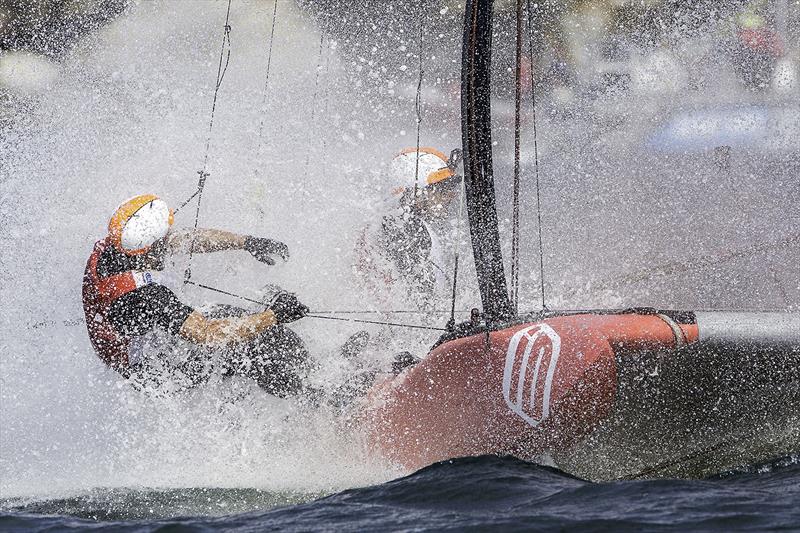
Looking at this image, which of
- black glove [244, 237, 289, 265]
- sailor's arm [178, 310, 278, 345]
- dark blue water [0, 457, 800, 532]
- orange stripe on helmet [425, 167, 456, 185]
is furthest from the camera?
orange stripe on helmet [425, 167, 456, 185]

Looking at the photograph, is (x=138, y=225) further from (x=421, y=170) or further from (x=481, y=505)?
(x=481, y=505)

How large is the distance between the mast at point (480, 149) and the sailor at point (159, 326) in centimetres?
100

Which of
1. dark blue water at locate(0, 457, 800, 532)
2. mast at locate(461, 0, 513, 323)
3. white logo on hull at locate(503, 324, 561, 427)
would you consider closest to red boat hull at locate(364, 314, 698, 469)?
white logo on hull at locate(503, 324, 561, 427)

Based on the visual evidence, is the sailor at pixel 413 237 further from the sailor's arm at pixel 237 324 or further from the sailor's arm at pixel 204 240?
the sailor's arm at pixel 237 324

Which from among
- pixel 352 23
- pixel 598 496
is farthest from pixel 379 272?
pixel 352 23

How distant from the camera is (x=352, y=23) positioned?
14.2 meters

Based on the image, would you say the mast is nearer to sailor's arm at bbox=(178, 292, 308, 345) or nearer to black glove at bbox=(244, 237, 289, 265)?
sailor's arm at bbox=(178, 292, 308, 345)

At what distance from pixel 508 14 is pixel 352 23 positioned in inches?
101

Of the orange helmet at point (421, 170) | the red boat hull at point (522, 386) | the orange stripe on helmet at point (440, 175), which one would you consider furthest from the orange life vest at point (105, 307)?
the orange stripe on helmet at point (440, 175)

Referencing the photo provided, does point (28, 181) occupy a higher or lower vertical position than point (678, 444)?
higher

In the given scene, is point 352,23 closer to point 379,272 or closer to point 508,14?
point 508,14

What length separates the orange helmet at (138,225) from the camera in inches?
188

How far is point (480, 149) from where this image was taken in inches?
193

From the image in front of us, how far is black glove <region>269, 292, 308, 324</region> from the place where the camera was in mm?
4648
